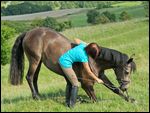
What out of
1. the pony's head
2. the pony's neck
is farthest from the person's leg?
the pony's head

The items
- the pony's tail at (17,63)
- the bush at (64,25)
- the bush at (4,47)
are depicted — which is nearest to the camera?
the pony's tail at (17,63)

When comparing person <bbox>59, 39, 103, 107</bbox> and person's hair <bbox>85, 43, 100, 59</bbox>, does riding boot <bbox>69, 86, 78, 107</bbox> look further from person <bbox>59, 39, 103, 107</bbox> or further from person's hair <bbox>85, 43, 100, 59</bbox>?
person's hair <bbox>85, 43, 100, 59</bbox>

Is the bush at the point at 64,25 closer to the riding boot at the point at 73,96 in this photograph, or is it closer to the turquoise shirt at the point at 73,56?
the turquoise shirt at the point at 73,56

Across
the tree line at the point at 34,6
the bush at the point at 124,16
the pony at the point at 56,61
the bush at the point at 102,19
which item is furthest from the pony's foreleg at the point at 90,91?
the tree line at the point at 34,6

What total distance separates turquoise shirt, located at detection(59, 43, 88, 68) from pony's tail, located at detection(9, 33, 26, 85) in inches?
67.5

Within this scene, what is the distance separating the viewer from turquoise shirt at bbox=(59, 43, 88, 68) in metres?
8.84

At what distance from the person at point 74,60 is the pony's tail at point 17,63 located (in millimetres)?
1712

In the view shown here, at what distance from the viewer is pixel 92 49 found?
8.91 metres

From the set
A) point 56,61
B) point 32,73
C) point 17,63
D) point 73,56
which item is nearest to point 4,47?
point 17,63

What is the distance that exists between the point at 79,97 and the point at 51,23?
54040 mm

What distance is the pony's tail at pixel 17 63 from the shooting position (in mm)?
10320

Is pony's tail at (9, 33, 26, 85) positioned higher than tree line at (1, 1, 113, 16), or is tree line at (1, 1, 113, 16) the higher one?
pony's tail at (9, 33, 26, 85)

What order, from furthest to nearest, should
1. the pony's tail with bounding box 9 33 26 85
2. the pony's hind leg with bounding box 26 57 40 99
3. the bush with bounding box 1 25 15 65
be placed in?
the bush with bounding box 1 25 15 65 → the pony's tail with bounding box 9 33 26 85 → the pony's hind leg with bounding box 26 57 40 99

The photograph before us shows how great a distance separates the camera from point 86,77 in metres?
9.29
